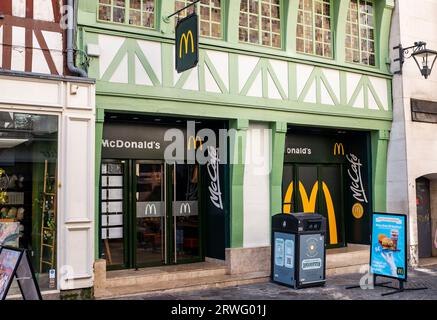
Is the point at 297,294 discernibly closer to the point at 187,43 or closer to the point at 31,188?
the point at 187,43

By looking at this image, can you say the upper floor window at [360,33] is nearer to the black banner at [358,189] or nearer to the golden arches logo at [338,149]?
the black banner at [358,189]

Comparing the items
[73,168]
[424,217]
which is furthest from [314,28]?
[73,168]

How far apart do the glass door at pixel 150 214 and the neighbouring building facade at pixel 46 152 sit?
1858 mm

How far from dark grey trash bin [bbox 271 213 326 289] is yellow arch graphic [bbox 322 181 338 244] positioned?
9.52ft

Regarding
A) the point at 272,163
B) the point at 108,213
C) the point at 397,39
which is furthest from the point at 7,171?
the point at 397,39

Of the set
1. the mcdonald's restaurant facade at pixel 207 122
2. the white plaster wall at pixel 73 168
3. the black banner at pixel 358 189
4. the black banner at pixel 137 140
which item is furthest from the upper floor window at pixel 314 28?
the white plaster wall at pixel 73 168

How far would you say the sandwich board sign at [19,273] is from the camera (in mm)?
5770

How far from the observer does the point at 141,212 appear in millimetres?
9828

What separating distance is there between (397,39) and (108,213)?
25.1ft

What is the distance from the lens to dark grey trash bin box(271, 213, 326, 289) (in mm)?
9039

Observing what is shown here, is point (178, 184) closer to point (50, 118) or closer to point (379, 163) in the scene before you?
point (50, 118)

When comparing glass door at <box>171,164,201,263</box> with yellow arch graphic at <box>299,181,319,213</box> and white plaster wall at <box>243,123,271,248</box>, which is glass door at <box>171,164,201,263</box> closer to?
white plaster wall at <box>243,123,271,248</box>

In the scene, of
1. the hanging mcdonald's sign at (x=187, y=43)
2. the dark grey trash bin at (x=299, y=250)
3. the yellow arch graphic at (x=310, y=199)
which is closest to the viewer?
the hanging mcdonald's sign at (x=187, y=43)

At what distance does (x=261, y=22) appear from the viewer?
10422 millimetres
